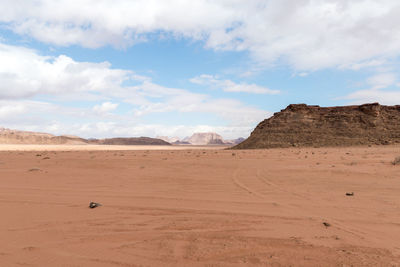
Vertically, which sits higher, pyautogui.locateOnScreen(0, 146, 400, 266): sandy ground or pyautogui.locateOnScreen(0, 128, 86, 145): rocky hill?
pyautogui.locateOnScreen(0, 128, 86, 145): rocky hill

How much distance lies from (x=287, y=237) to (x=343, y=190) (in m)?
3.91

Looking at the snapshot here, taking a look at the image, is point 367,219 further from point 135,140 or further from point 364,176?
point 135,140

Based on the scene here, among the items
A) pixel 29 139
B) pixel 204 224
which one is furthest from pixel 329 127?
pixel 29 139

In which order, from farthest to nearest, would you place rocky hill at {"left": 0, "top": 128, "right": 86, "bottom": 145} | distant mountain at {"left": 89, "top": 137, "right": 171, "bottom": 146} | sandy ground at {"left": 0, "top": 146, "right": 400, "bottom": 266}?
1. distant mountain at {"left": 89, "top": 137, "right": 171, "bottom": 146}
2. rocky hill at {"left": 0, "top": 128, "right": 86, "bottom": 145}
3. sandy ground at {"left": 0, "top": 146, "right": 400, "bottom": 266}

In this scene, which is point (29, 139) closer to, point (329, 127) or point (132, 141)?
point (132, 141)

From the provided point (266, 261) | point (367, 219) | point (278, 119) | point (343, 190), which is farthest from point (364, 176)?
point (278, 119)

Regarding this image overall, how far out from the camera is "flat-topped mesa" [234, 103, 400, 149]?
38.3 metres

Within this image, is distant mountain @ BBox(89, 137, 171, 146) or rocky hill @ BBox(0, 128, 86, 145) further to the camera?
distant mountain @ BBox(89, 137, 171, 146)

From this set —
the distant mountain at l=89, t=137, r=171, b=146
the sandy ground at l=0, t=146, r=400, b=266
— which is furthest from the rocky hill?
the sandy ground at l=0, t=146, r=400, b=266

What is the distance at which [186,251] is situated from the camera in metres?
3.38

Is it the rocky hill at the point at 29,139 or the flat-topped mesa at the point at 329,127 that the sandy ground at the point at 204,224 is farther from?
the rocky hill at the point at 29,139

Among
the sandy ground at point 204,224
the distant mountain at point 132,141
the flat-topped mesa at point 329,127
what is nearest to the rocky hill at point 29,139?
the distant mountain at point 132,141

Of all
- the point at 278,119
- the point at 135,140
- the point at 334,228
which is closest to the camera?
the point at 334,228

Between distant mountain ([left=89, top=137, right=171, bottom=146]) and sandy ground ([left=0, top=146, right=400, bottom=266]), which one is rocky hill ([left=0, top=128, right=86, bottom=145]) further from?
sandy ground ([left=0, top=146, right=400, bottom=266])
